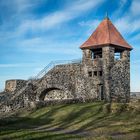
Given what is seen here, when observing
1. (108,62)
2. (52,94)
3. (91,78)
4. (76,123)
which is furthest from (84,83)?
(76,123)

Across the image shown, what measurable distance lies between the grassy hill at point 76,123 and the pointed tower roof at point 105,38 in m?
9.53

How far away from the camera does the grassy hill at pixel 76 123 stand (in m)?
18.8

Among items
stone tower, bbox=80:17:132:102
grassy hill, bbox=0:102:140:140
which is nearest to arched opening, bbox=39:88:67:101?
stone tower, bbox=80:17:132:102

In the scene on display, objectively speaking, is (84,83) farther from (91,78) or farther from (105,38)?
(105,38)

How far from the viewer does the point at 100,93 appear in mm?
39219

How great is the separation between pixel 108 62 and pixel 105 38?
2.94 m

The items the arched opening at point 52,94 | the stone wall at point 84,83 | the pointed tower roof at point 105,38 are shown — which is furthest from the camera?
the arched opening at point 52,94

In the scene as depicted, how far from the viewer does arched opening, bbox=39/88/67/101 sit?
4308 centimetres

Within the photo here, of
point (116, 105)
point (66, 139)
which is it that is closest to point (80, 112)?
point (116, 105)

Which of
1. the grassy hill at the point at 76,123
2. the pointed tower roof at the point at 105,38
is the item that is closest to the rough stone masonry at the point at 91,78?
the pointed tower roof at the point at 105,38

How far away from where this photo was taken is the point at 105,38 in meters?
40.2

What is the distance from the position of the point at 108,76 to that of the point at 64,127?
54.3 ft

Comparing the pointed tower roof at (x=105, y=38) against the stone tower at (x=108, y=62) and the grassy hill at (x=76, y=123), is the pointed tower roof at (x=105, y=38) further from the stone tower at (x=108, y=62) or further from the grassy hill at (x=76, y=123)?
the grassy hill at (x=76, y=123)

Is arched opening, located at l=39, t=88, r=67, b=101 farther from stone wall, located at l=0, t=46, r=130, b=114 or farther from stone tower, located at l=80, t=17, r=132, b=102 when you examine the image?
stone tower, located at l=80, t=17, r=132, b=102
